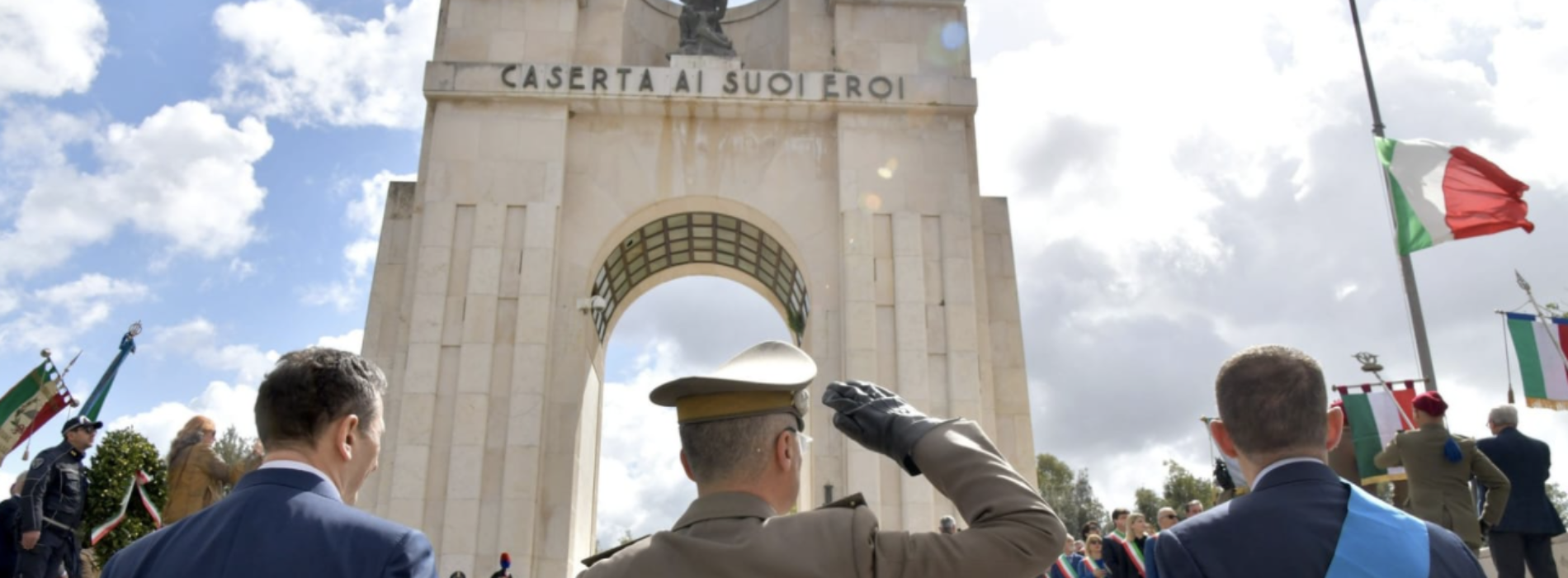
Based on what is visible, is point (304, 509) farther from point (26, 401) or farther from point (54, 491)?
point (26, 401)

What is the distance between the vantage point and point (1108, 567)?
11.7 meters

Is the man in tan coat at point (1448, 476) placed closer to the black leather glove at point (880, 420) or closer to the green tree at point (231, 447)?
the black leather glove at point (880, 420)

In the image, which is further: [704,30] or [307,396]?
[704,30]

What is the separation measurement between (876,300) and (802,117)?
400 centimetres

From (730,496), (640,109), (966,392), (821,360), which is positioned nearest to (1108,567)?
(966,392)

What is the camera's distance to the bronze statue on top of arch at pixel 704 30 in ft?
66.0

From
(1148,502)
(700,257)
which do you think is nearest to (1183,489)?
(1148,502)

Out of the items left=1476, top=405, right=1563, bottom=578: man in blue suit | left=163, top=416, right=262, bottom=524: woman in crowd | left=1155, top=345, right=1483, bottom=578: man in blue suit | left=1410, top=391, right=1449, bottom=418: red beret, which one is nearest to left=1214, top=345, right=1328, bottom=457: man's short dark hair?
left=1155, top=345, right=1483, bottom=578: man in blue suit

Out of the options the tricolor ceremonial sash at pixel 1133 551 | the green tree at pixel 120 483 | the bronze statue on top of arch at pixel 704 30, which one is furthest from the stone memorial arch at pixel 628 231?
the tricolor ceremonial sash at pixel 1133 551

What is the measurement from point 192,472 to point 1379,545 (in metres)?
8.40

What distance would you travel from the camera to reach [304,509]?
8.64 ft

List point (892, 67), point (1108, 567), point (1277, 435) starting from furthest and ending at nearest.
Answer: point (892, 67)
point (1108, 567)
point (1277, 435)

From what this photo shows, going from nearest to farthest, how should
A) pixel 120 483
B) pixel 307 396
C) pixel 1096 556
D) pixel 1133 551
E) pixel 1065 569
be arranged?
pixel 307 396
pixel 1133 551
pixel 1065 569
pixel 1096 556
pixel 120 483

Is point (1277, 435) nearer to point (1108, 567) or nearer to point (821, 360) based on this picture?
point (1108, 567)
